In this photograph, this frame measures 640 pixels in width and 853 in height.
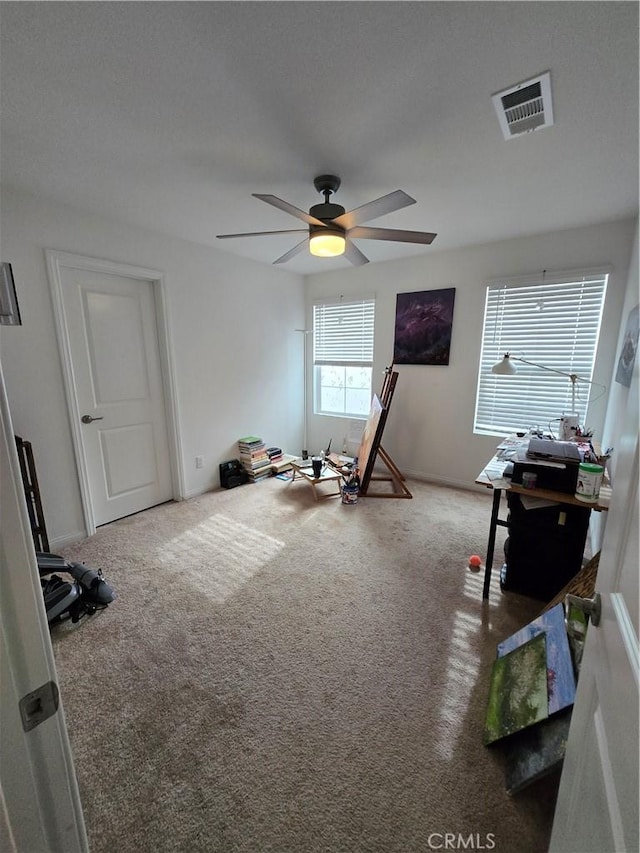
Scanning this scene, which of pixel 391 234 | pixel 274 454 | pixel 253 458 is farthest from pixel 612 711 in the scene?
pixel 274 454

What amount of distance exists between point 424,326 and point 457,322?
350 millimetres

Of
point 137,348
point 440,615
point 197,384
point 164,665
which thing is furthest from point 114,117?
point 440,615

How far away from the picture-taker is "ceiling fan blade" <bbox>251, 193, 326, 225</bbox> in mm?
1756

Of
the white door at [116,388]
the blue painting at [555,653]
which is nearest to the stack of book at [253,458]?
the white door at [116,388]

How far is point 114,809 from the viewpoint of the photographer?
116cm

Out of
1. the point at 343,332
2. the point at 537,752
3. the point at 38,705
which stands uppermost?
the point at 343,332

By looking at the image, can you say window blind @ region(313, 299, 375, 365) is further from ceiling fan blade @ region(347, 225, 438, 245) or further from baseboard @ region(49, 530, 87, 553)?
baseboard @ region(49, 530, 87, 553)

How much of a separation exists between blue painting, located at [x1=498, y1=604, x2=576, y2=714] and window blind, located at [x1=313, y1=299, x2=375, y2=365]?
131 inches

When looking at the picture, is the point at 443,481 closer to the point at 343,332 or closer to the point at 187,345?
the point at 343,332

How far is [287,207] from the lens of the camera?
1.86m

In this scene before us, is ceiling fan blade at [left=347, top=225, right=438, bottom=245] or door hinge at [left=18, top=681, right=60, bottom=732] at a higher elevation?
ceiling fan blade at [left=347, top=225, right=438, bottom=245]

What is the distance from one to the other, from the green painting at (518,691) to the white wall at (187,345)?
302cm

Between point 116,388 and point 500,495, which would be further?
point 116,388

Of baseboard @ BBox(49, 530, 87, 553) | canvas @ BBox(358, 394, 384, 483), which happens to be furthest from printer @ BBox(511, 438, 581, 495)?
baseboard @ BBox(49, 530, 87, 553)
